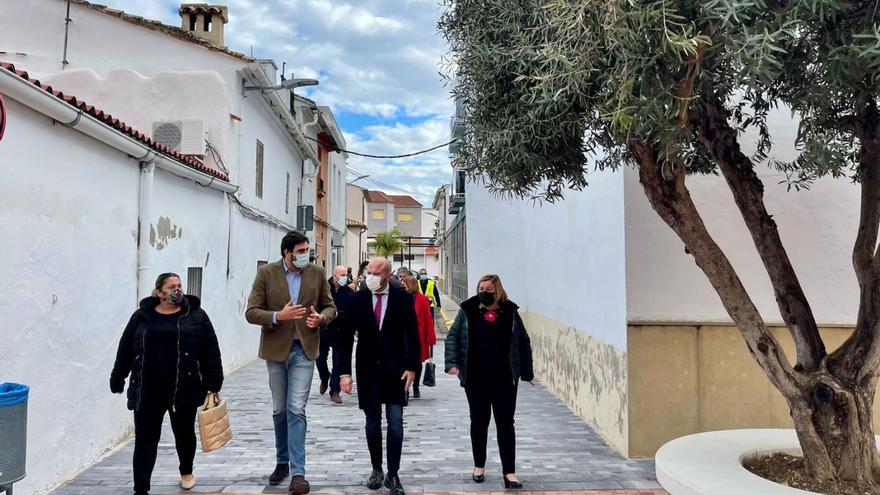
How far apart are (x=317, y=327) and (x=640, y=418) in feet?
10.1

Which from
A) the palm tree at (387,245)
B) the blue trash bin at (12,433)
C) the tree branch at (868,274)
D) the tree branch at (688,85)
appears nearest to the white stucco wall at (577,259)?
the tree branch at (868,274)

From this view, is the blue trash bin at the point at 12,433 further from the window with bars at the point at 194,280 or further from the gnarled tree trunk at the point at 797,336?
the window with bars at the point at 194,280

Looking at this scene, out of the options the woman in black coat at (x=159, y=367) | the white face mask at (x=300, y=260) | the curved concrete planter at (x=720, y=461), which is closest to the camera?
the curved concrete planter at (x=720, y=461)

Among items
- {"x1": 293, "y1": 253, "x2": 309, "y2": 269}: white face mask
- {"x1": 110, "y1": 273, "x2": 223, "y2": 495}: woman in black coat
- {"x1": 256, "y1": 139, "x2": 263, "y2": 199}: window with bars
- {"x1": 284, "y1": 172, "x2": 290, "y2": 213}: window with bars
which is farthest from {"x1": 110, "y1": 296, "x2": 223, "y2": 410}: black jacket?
{"x1": 284, "y1": 172, "x2": 290, "y2": 213}: window with bars

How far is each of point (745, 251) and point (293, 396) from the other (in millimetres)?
4320

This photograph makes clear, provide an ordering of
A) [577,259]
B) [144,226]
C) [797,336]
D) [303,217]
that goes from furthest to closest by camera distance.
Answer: [303,217] < [577,259] < [144,226] < [797,336]

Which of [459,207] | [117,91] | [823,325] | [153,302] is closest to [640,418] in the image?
[823,325]

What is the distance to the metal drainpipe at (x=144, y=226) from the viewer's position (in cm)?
694

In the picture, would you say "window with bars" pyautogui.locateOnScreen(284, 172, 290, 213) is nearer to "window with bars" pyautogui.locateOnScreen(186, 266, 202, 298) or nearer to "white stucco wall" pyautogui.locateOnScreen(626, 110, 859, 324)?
"window with bars" pyautogui.locateOnScreen(186, 266, 202, 298)

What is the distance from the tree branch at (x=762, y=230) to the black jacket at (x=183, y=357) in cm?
383

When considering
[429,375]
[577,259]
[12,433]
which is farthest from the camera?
[429,375]

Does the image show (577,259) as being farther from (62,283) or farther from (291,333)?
(62,283)

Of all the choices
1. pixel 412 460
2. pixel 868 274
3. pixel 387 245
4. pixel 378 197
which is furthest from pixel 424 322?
pixel 378 197

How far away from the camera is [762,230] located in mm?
4477
